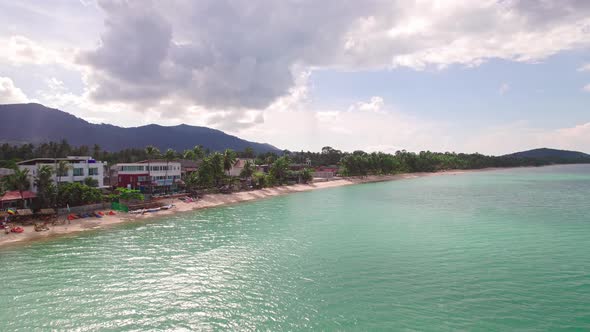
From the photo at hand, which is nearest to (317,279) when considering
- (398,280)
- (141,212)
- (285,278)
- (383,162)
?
(285,278)

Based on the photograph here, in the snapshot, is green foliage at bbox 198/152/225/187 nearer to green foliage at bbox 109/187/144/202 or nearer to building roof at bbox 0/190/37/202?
green foliage at bbox 109/187/144/202

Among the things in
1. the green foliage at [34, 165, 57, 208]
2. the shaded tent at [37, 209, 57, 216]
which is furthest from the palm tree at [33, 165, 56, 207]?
the shaded tent at [37, 209, 57, 216]

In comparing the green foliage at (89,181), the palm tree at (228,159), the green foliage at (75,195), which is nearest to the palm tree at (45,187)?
the green foliage at (75,195)

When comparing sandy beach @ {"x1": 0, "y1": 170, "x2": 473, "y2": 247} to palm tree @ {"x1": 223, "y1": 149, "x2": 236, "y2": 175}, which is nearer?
sandy beach @ {"x1": 0, "y1": 170, "x2": 473, "y2": 247}

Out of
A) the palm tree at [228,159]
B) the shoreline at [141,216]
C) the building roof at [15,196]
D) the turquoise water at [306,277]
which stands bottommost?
the turquoise water at [306,277]

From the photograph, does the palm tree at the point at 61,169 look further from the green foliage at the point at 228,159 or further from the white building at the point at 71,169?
the green foliage at the point at 228,159

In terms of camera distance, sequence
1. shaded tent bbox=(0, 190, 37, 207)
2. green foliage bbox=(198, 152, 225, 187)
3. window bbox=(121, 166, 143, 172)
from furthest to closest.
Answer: green foliage bbox=(198, 152, 225, 187), window bbox=(121, 166, 143, 172), shaded tent bbox=(0, 190, 37, 207)

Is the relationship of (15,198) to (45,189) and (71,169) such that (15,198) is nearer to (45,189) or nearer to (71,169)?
(45,189)
